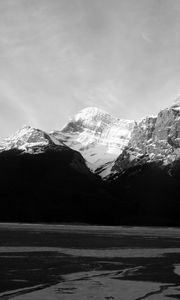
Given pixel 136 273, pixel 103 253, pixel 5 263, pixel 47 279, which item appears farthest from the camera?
pixel 103 253

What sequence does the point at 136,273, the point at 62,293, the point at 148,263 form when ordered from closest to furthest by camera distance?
the point at 62,293 → the point at 136,273 → the point at 148,263

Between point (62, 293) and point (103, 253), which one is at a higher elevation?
point (103, 253)

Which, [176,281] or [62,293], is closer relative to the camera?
[62,293]

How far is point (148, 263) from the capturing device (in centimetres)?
6706

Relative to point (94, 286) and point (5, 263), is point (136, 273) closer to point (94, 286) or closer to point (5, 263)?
point (94, 286)

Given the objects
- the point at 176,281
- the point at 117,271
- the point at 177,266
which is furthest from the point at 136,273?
the point at 177,266

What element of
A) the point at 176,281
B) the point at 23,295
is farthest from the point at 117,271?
the point at 23,295

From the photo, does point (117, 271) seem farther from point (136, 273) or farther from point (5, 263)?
point (5, 263)

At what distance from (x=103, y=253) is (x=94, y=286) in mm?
32985

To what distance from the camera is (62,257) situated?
2749 inches

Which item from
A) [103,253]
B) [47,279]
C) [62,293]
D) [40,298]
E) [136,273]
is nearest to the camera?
[40,298]

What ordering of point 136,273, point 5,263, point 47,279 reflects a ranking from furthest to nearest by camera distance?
point 5,263 → point 136,273 → point 47,279

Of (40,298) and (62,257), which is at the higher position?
(62,257)

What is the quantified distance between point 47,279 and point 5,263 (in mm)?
12383
